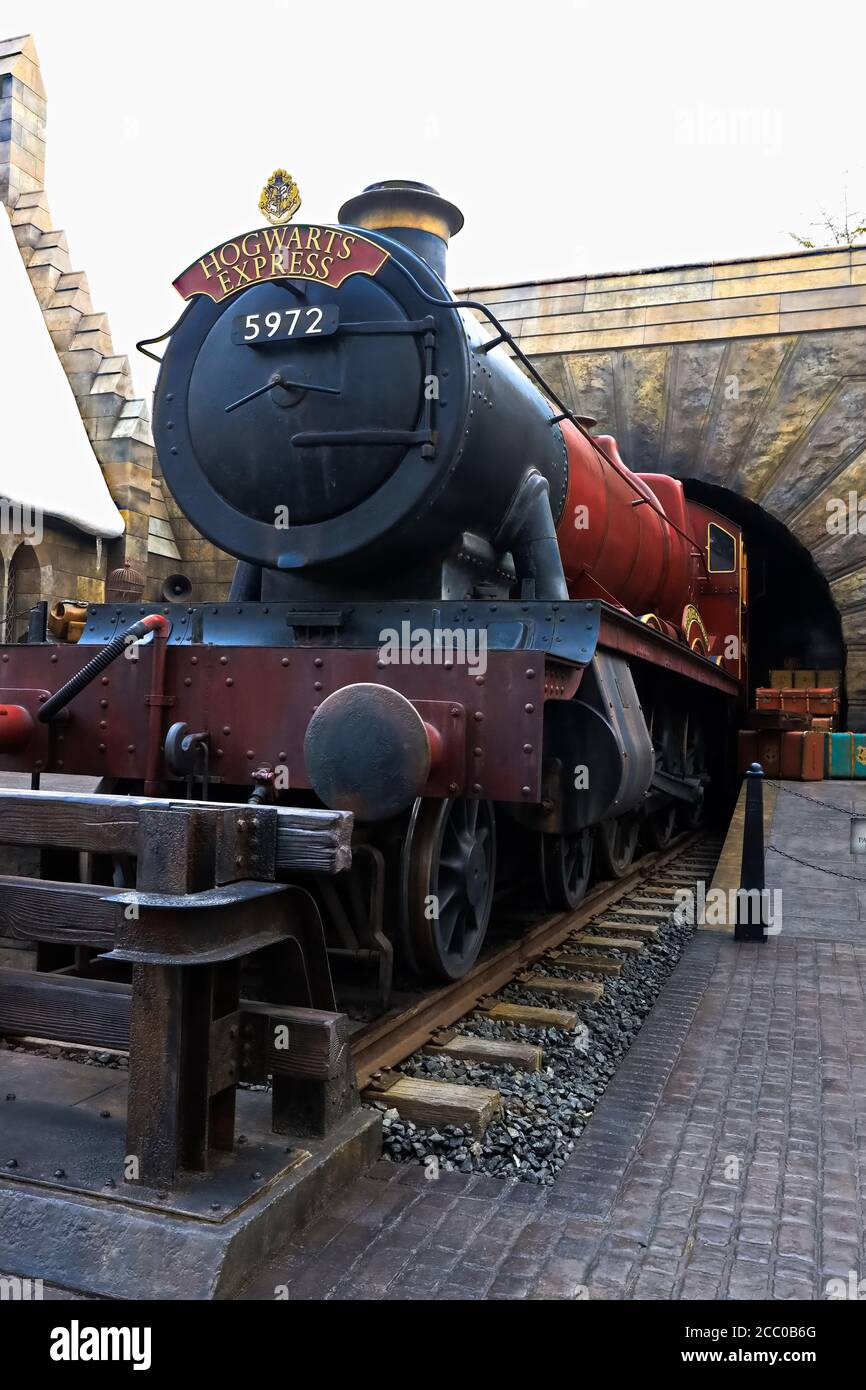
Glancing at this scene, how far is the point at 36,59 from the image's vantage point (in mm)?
10617

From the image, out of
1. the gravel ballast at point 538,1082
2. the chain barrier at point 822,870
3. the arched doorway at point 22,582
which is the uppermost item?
the arched doorway at point 22,582

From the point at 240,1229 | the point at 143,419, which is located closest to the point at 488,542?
the point at 240,1229

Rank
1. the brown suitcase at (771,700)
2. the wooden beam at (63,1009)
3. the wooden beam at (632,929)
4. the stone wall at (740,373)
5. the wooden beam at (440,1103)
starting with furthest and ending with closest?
1. the brown suitcase at (771,700)
2. the stone wall at (740,373)
3. the wooden beam at (632,929)
4. the wooden beam at (440,1103)
5. the wooden beam at (63,1009)

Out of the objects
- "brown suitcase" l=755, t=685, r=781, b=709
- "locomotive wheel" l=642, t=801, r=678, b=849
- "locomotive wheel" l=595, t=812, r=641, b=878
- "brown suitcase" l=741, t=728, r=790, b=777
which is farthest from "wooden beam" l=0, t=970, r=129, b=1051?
"brown suitcase" l=755, t=685, r=781, b=709

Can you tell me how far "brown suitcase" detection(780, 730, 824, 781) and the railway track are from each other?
15.7 feet

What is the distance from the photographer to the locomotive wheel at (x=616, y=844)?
593 cm

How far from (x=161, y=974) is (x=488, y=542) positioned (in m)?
2.49

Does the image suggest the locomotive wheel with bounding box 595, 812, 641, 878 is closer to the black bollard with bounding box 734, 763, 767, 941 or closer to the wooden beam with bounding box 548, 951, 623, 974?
the black bollard with bounding box 734, 763, 767, 941

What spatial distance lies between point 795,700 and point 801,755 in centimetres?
180

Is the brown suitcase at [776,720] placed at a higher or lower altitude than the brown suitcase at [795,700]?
lower

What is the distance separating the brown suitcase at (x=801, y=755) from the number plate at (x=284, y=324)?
730 centimetres

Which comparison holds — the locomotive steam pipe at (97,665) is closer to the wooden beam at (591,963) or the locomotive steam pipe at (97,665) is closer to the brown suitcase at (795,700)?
the wooden beam at (591,963)

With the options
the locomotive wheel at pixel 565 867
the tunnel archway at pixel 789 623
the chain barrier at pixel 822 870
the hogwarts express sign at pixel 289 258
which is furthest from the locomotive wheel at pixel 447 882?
the tunnel archway at pixel 789 623

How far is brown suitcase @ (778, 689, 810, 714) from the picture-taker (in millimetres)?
11336
